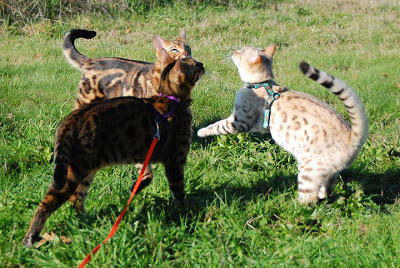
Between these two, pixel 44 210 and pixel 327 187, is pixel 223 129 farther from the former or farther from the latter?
pixel 44 210

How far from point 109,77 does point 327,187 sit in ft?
9.34

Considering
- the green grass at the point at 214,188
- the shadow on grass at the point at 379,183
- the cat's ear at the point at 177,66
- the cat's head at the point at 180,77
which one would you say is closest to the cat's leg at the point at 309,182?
the green grass at the point at 214,188

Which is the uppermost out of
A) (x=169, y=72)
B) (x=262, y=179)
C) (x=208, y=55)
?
(x=169, y=72)

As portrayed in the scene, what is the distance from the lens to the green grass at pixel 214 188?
3115 millimetres

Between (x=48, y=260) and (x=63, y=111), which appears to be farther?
(x=63, y=111)

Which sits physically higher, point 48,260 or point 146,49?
point 146,49

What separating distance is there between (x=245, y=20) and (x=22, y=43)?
5.63 m

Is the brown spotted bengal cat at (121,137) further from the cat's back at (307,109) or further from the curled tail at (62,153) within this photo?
the cat's back at (307,109)

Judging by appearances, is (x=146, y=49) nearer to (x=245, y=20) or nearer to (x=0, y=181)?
(x=245, y=20)

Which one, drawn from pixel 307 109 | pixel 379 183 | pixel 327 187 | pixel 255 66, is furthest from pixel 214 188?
pixel 379 183

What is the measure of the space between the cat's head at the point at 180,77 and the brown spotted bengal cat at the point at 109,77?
870 mm

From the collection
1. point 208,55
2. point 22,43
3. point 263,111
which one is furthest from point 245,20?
point 263,111

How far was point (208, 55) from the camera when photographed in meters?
8.86

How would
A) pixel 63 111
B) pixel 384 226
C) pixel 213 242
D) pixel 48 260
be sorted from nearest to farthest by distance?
pixel 48 260, pixel 213 242, pixel 384 226, pixel 63 111
